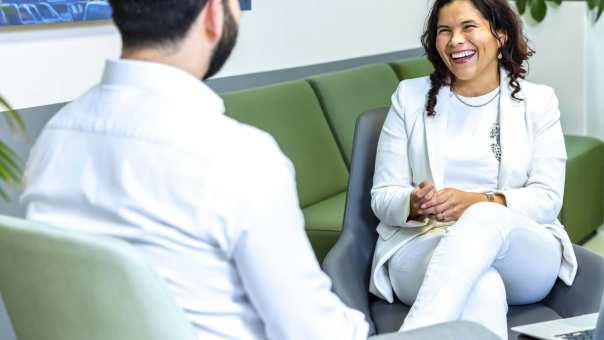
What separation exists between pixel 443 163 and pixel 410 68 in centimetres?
209

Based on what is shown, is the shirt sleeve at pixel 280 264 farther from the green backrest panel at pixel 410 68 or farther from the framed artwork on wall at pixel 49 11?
the green backrest panel at pixel 410 68

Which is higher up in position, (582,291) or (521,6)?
(582,291)

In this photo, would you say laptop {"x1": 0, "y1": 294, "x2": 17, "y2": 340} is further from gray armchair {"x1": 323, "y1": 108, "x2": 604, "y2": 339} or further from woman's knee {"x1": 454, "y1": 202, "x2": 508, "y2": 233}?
woman's knee {"x1": 454, "y1": 202, "x2": 508, "y2": 233}

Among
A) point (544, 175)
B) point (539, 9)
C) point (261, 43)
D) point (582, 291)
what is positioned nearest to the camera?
point (582, 291)

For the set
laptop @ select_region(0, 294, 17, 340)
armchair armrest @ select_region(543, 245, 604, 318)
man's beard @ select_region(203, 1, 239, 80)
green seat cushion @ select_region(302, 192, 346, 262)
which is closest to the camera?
man's beard @ select_region(203, 1, 239, 80)

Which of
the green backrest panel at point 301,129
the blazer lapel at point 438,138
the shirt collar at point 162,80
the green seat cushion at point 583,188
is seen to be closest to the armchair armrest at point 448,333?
the shirt collar at point 162,80

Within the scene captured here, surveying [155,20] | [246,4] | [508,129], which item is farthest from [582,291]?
[246,4]

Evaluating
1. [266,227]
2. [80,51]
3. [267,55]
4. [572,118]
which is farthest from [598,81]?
[266,227]

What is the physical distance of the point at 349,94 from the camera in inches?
152

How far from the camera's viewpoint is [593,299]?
217cm

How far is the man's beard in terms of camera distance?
1302mm

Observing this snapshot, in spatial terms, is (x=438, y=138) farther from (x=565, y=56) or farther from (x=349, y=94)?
(x=565, y=56)

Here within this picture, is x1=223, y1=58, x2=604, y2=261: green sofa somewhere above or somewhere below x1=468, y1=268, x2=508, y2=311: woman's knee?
below

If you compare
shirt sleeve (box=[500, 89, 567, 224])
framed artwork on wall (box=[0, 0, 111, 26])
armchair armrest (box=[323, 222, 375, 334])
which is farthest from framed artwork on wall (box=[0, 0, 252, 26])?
shirt sleeve (box=[500, 89, 567, 224])
